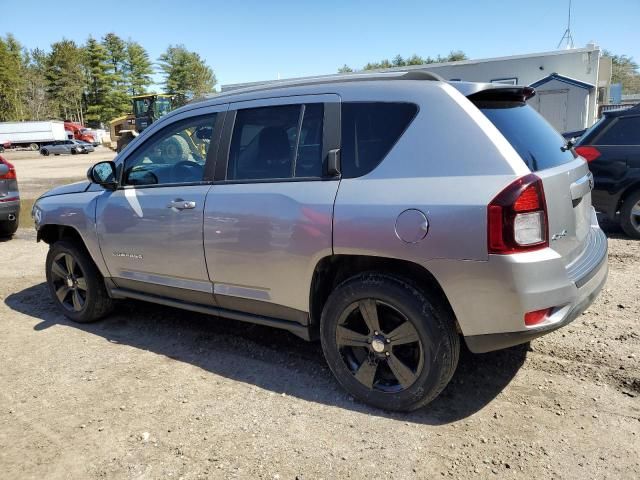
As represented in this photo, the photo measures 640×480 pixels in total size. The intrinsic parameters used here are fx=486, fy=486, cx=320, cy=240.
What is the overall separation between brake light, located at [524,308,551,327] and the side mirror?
129 inches

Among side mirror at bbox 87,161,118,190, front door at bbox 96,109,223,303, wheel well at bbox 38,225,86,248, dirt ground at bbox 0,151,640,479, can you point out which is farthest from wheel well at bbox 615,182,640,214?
wheel well at bbox 38,225,86,248

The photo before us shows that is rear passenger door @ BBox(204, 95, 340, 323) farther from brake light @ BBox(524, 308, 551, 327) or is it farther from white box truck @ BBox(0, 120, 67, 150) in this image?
white box truck @ BBox(0, 120, 67, 150)

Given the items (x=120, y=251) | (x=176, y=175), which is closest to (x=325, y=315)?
(x=176, y=175)

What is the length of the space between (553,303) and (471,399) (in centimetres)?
87

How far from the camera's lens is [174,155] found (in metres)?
3.88

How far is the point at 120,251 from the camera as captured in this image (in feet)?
13.2

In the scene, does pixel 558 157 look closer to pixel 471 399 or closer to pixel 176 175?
pixel 471 399

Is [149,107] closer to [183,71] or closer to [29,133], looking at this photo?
[29,133]

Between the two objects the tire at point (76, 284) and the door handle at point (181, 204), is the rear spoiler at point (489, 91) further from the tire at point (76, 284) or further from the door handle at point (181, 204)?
the tire at point (76, 284)

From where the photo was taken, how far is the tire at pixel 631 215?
6.52m

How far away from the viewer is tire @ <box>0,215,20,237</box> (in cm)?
829

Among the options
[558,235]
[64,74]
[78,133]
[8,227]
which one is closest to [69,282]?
[558,235]

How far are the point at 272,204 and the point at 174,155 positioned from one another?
1.25 metres

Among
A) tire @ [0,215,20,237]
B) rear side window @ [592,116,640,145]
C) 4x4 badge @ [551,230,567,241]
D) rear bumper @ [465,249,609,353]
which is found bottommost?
tire @ [0,215,20,237]
